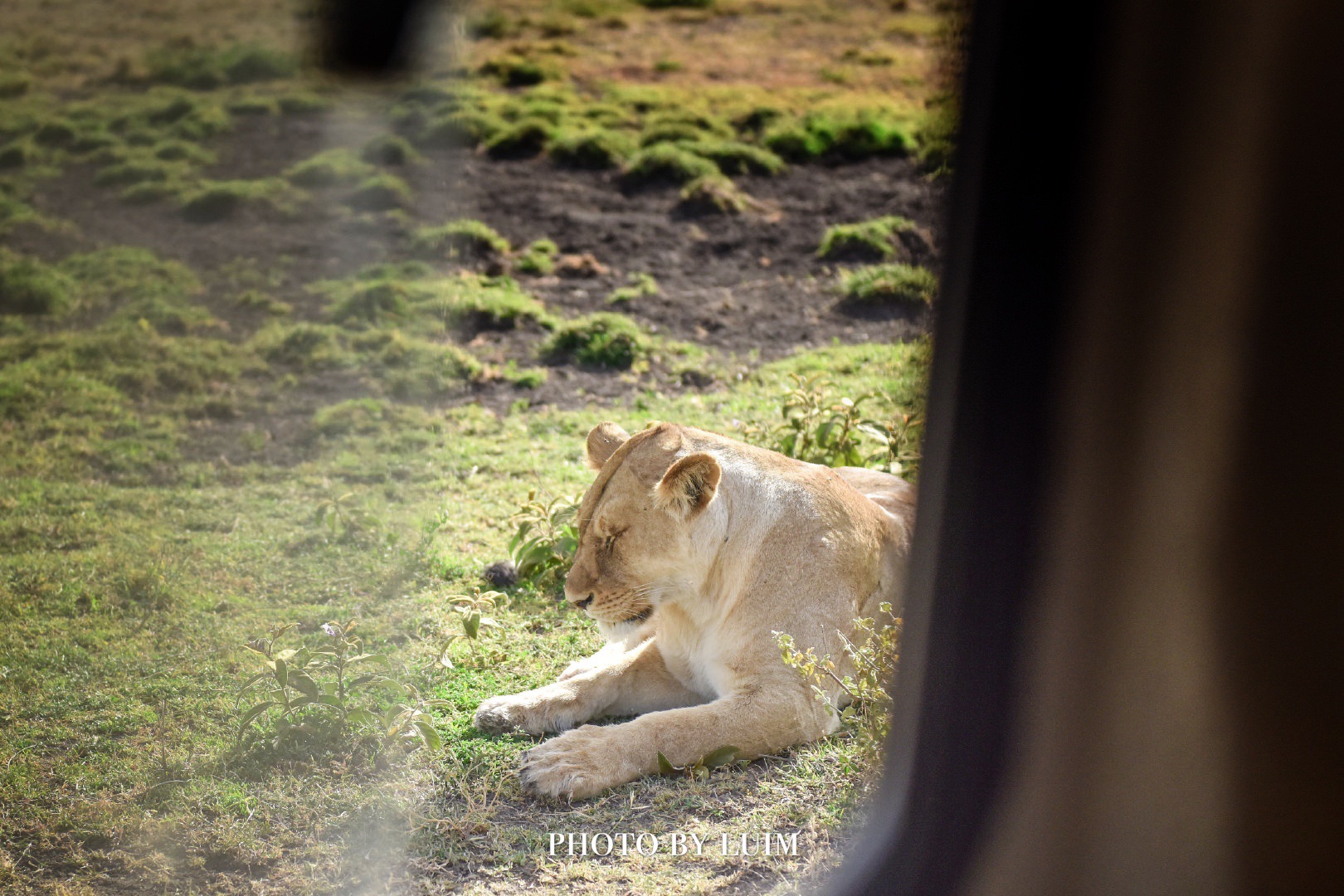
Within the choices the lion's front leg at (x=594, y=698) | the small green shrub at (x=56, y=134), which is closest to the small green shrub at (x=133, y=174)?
the small green shrub at (x=56, y=134)

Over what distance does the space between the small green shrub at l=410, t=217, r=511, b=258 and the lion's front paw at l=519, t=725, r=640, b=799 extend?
8.33 m

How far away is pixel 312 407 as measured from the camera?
8.35 m

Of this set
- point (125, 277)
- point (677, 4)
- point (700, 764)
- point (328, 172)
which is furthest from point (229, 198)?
point (677, 4)

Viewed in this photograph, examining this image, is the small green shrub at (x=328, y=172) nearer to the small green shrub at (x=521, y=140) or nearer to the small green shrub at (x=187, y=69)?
the small green shrub at (x=521, y=140)

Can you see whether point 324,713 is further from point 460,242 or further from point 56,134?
point 56,134

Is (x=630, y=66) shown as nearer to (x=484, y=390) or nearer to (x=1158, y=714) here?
(x=484, y=390)

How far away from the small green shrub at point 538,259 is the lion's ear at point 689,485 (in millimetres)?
7645

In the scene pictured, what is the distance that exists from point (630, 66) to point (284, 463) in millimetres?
13917

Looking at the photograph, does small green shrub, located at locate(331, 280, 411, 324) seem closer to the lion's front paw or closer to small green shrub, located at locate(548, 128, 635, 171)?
small green shrub, located at locate(548, 128, 635, 171)

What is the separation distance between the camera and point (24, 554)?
579 cm

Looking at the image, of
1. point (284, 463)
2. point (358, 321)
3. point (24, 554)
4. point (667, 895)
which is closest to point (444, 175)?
point (358, 321)

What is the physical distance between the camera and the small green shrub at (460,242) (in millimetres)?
11422

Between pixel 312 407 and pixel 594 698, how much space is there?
501 cm

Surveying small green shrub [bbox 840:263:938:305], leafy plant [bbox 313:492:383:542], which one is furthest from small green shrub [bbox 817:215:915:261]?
leafy plant [bbox 313:492:383:542]
